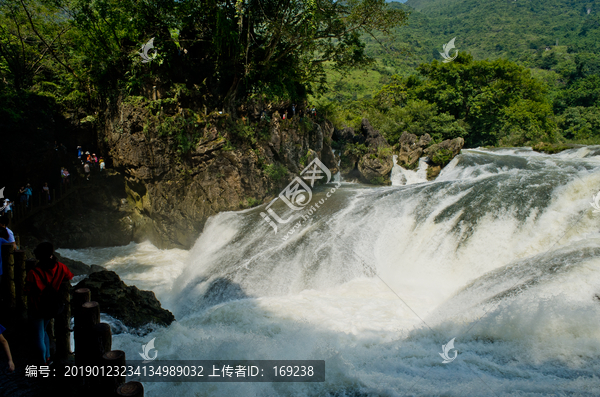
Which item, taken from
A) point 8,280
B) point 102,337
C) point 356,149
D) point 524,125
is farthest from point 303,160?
point 524,125

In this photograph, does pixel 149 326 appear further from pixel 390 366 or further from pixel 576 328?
pixel 576 328

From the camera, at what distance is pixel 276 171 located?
12797mm

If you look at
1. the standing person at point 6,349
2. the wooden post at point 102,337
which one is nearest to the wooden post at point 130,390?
the wooden post at point 102,337

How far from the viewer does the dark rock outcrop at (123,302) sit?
545 centimetres

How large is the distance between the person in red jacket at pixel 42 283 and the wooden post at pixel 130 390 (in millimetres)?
1500

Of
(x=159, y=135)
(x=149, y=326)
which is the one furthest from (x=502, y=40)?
(x=149, y=326)

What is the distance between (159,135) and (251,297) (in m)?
7.24

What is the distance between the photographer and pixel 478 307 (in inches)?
196

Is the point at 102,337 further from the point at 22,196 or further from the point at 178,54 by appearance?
the point at 178,54

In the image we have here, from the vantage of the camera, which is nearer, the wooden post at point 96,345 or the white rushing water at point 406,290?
the wooden post at point 96,345

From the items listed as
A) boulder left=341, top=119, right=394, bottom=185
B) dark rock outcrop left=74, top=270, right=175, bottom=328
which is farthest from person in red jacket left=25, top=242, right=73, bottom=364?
boulder left=341, top=119, right=394, bottom=185

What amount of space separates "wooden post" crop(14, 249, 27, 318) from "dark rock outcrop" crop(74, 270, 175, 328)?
4.60ft

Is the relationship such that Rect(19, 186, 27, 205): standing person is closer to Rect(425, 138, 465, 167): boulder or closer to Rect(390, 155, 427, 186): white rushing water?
Rect(390, 155, 427, 186): white rushing water

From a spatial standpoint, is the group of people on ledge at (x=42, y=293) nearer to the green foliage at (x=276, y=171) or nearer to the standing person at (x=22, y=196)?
the green foliage at (x=276, y=171)
